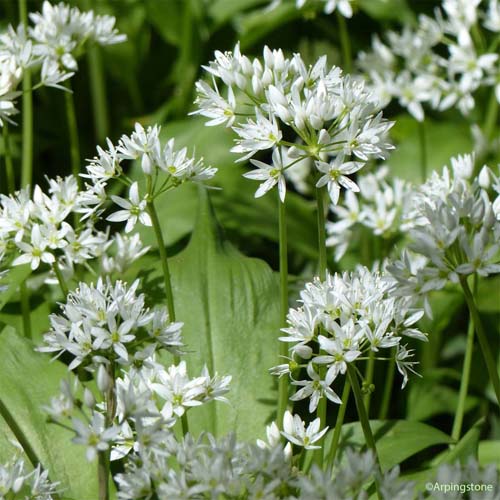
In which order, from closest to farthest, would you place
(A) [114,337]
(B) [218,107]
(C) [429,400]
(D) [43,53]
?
(A) [114,337] < (B) [218,107] < (D) [43,53] < (C) [429,400]

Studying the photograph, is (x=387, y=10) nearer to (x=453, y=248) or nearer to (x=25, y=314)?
(x=25, y=314)

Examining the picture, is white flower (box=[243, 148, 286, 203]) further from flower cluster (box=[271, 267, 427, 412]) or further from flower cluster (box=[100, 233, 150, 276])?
flower cluster (box=[100, 233, 150, 276])

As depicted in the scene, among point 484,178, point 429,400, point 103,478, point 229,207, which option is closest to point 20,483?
point 103,478

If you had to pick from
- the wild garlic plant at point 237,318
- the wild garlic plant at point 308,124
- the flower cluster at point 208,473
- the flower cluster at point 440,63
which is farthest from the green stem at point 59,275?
the flower cluster at point 440,63

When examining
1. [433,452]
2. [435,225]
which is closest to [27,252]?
[435,225]

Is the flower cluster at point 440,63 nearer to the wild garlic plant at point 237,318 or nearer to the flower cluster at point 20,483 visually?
the wild garlic plant at point 237,318

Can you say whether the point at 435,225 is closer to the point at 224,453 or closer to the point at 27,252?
the point at 224,453
